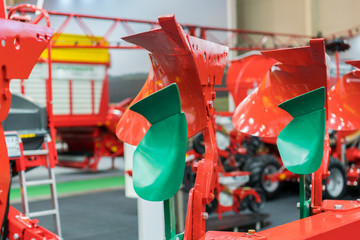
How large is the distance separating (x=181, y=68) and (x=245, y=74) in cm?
519

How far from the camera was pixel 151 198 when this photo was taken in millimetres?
1505

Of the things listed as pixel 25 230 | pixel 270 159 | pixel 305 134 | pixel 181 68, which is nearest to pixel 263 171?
pixel 270 159

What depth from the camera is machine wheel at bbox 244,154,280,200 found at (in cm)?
656

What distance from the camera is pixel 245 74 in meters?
7.09

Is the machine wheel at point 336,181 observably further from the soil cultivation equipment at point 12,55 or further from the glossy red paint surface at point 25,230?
the soil cultivation equipment at point 12,55

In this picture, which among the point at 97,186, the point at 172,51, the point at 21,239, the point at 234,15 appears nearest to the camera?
the point at 172,51

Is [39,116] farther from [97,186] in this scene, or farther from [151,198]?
[97,186]

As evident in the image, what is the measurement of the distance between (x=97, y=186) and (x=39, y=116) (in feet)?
15.0

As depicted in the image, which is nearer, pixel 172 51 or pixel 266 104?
Answer: pixel 172 51

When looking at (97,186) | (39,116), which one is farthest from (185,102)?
(97,186)

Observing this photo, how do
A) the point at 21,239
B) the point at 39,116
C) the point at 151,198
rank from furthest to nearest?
the point at 39,116, the point at 21,239, the point at 151,198

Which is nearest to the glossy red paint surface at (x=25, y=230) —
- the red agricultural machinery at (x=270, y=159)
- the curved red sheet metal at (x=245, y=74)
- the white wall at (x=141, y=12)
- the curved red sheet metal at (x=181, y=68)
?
the curved red sheet metal at (x=181, y=68)

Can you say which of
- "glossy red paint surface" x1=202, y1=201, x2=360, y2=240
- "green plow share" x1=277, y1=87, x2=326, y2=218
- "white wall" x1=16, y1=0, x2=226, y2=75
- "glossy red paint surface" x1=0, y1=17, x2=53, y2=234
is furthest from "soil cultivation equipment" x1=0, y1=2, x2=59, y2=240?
"white wall" x1=16, y1=0, x2=226, y2=75

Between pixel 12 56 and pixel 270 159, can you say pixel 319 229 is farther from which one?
pixel 270 159
